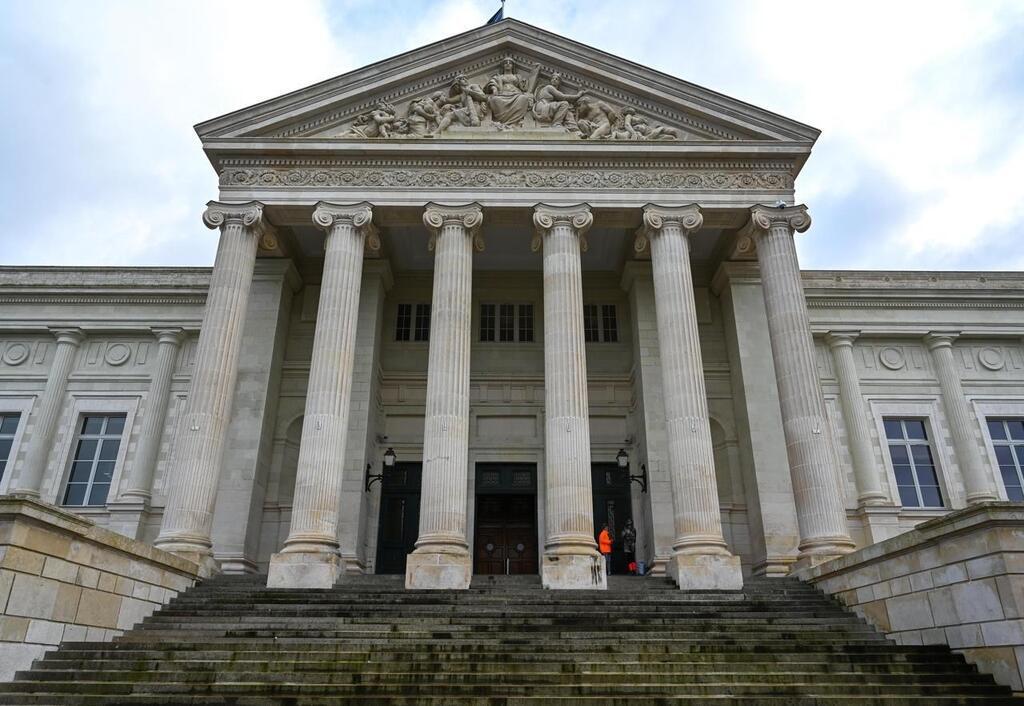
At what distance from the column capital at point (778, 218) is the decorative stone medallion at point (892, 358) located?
814 cm

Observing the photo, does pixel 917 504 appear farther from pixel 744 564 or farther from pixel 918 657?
pixel 918 657

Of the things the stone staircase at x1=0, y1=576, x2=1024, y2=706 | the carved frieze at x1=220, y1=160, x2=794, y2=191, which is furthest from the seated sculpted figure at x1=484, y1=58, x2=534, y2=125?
the stone staircase at x1=0, y1=576, x2=1024, y2=706

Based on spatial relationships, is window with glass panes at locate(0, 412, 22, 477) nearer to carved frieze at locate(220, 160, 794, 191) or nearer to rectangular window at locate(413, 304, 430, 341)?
carved frieze at locate(220, 160, 794, 191)

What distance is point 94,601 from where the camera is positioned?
458 inches

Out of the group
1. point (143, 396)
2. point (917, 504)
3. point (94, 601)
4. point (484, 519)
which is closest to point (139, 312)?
point (143, 396)

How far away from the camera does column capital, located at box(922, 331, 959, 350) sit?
2530 cm

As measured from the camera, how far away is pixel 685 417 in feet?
57.9

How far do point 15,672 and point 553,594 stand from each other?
8.99 m

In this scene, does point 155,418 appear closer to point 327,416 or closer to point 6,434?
point 6,434

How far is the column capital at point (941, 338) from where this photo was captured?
25.3m

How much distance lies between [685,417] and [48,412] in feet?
69.0

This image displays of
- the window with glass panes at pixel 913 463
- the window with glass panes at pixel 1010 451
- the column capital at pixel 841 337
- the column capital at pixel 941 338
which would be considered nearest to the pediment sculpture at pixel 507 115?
the column capital at pixel 841 337

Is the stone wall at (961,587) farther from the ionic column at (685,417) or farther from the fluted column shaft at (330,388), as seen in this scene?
the fluted column shaft at (330,388)

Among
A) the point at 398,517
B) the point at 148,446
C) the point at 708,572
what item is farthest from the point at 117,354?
the point at 708,572
